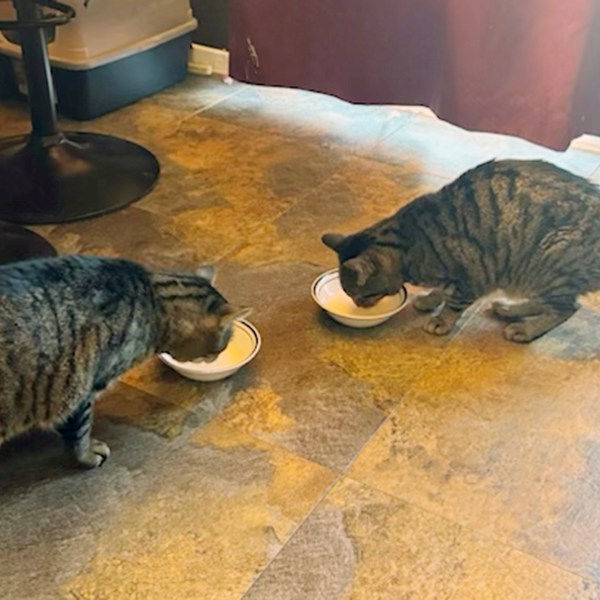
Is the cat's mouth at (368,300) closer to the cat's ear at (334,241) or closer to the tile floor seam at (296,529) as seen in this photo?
the cat's ear at (334,241)

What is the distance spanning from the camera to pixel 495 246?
212cm

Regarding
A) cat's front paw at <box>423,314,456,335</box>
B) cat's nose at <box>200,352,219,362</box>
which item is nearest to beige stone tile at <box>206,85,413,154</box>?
cat's front paw at <box>423,314,456,335</box>

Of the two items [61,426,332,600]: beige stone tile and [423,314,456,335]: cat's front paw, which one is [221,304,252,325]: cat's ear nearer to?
[61,426,332,600]: beige stone tile

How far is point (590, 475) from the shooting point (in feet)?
5.82

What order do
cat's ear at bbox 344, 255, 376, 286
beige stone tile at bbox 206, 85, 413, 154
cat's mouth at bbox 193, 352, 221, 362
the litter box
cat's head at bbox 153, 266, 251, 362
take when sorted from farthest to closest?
1. beige stone tile at bbox 206, 85, 413, 154
2. the litter box
3. cat's ear at bbox 344, 255, 376, 286
4. cat's mouth at bbox 193, 352, 221, 362
5. cat's head at bbox 153, 266, 251, 362

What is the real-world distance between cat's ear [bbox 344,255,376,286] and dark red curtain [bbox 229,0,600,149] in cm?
90

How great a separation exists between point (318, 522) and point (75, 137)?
1843 mm

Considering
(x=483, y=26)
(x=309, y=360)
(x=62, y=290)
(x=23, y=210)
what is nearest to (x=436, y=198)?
(x=309, y=360)

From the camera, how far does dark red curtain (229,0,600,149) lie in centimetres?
249

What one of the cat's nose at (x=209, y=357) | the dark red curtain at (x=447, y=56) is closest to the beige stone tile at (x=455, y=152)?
the dark red curtain at (x=447, y=56)

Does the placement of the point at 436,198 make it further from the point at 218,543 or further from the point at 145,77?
the point at 145,77

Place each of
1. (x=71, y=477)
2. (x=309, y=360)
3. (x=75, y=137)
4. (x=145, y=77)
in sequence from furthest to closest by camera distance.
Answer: (x=145, y=77)
(x=75, y=137)
(x=309, y=360)
(x=71, y=477)

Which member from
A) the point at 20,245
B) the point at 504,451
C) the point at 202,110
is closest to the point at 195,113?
the point at 202,110

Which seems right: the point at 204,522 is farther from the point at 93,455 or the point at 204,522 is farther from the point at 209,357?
the point at 209,357
